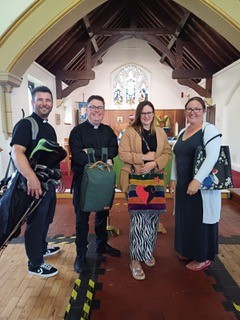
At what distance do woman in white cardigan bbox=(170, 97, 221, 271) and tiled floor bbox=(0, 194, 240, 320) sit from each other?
20 cm

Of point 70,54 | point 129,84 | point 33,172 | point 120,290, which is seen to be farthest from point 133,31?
point 120,290

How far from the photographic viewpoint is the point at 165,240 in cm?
273

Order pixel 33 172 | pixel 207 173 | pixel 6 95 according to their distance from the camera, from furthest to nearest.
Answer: pixel 6 95 → pixel 207 173 → pixel 33 172

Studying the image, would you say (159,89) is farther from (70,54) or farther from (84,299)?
(84,299)

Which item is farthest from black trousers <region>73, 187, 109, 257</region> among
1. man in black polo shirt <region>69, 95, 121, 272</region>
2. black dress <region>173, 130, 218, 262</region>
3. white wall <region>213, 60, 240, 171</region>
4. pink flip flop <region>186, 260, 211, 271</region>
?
white wall <region>213, 60, 240, 171</region>

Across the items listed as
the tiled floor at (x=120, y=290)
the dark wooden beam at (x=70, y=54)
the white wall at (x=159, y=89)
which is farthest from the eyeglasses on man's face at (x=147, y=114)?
the dark wooden beam at (x=70, y=54)

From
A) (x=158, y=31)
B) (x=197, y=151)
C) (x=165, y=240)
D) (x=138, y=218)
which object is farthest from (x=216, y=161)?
(x=158, y=31)

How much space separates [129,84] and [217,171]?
9083 millimetres

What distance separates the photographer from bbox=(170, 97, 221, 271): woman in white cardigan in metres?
1.88

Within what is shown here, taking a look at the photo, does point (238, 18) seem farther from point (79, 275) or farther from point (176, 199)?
point (79, 275)

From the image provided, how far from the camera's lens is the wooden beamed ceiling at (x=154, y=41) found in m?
6.18

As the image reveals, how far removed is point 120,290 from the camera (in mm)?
1876

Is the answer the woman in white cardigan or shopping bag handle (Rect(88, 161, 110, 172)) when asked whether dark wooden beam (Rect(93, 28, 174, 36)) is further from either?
shopping bag handle (Rect(88, 161, 110, 172))

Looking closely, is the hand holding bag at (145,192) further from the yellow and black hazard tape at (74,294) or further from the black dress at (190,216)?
the yellow and black hazard tape at (74,294)
